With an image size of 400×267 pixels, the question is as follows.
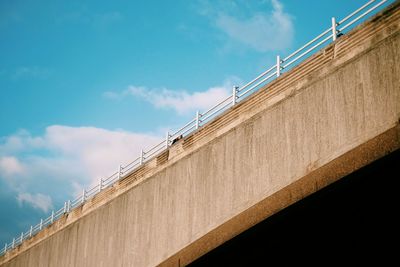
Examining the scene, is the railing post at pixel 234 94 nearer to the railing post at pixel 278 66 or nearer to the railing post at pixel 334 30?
the railing post at pixel 278 66

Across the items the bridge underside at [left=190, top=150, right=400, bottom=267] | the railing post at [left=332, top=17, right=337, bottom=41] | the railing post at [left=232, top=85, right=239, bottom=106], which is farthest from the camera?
the railing post at [left=232, top=85, right=239, bottom=106]

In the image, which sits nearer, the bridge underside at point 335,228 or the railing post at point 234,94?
the bridge underside at point 335,228

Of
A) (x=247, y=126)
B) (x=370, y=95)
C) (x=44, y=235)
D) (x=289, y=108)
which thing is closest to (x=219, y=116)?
(x=247, y=126)

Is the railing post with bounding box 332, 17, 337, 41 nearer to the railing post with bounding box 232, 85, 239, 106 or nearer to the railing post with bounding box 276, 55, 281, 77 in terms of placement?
the railing post with bounding box 276, 55, 281, 77

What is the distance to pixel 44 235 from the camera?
1900 centimetres

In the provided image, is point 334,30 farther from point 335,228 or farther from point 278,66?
point 335,228

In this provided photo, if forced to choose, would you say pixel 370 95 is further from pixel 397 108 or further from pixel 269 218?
pixel 269 218

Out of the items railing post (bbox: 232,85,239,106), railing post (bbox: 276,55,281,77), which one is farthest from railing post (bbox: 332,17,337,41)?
railing post (bbox: 232,85,239,106)

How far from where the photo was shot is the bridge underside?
8.28 metres

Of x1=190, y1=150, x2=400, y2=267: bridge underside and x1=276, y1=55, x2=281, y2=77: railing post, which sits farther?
x1=276, y1=55, x2=281, y2=77: railing post

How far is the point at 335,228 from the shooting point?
9.54 metres

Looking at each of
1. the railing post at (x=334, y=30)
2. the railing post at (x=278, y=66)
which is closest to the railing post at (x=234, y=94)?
the railing post at (x=278, y=66)

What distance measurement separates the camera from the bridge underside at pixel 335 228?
828 centimetres

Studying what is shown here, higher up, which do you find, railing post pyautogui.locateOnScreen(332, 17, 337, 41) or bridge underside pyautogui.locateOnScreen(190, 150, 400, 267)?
railing post pyautogui.locateOnScreen(332, 17, 337, 41)
